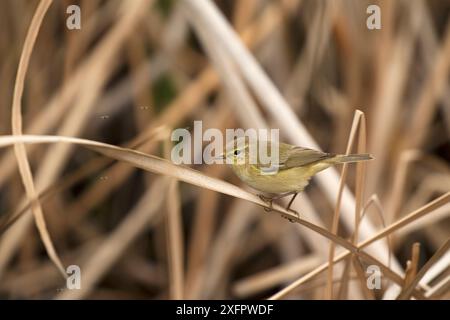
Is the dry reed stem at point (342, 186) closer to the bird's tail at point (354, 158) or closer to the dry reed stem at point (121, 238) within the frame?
the bird's tail at point (354, 158)

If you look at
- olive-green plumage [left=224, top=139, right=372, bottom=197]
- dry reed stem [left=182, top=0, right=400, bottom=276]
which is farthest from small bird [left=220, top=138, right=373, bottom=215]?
dry reed stem [left=182, top=0, right=400, bottom=276]

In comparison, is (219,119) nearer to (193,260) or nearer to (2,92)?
(193,260)

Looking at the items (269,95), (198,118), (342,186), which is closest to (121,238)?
(198,118)

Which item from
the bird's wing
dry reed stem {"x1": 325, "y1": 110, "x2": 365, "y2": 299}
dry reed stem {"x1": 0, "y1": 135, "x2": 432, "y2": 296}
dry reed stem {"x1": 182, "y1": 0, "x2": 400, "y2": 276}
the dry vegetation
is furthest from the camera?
the dry vegetation

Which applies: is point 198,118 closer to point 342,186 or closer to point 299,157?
point 299,157

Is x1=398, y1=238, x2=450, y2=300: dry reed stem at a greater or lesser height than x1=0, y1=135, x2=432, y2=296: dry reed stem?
lesser

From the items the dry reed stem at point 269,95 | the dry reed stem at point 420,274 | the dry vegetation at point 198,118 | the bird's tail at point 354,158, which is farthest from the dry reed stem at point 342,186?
the dry vegetation at point 198,118

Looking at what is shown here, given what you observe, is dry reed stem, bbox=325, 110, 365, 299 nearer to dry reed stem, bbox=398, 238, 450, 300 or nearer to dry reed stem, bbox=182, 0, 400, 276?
dry reed stem, bbox=398, 238, 450, 300

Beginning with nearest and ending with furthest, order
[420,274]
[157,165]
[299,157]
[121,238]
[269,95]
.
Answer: [157,165], [420,274], [299,157], [269,95], [121,238]
